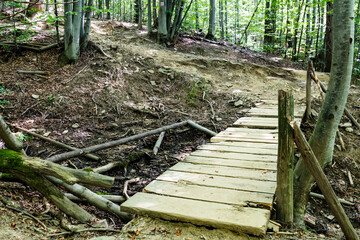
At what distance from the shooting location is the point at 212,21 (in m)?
14.2

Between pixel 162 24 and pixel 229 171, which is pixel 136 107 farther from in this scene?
pixel 162 24

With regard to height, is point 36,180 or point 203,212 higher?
point 36,180

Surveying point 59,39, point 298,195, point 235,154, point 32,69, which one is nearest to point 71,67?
point 32,69

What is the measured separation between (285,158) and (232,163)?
1288 millimetres

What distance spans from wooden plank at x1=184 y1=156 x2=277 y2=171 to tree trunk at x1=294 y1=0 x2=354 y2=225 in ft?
1.27

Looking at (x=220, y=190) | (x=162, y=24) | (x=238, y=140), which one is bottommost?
(x=238, y=140)

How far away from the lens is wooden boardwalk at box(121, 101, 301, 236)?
237 centimetres

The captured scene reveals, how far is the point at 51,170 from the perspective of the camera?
241 cm

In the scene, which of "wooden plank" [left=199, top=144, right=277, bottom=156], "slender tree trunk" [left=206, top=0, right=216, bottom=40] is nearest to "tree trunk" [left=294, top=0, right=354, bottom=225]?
"wooden plank" [left=199, top=144, right=277, bottom=156]

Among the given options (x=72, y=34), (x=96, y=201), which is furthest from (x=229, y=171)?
(x=72, y=34)

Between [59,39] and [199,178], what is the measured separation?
8.29 m

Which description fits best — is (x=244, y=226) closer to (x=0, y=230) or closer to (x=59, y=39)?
(x=0, y=230)

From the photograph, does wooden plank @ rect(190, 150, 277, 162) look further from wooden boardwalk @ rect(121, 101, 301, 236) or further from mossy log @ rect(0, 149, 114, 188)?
mossy log @ rect(0, 149, 114, 188)

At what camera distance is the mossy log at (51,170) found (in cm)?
240
